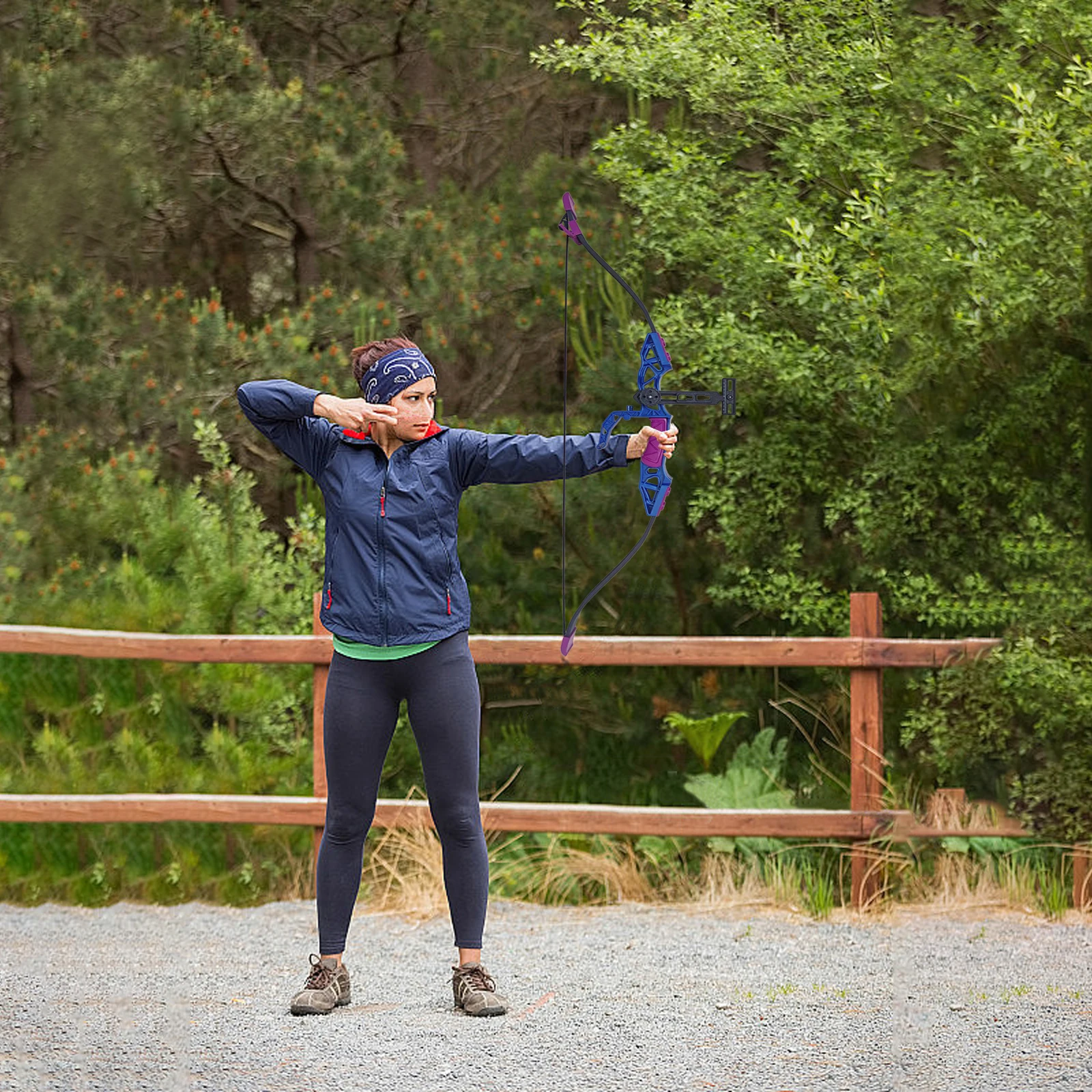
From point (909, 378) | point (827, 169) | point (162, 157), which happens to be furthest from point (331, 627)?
point (162, 157)

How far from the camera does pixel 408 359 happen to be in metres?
4.12

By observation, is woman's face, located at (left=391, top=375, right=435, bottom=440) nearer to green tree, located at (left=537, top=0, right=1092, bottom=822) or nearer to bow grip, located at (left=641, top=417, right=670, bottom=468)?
bow grip, located at (left=641, top=417, right=670, bottom=468)

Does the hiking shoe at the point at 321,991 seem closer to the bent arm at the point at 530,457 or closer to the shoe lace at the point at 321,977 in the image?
the shoe lace at the point at 321,977

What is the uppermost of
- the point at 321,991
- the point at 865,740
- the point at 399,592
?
the point at 399,592

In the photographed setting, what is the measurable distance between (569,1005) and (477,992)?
0.39 meters

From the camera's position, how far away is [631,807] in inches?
245

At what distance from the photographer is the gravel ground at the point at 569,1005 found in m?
3.73

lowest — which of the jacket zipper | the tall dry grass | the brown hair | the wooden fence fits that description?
the tall dry grass

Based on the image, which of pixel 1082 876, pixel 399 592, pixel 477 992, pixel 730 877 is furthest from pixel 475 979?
pixel 1082 876

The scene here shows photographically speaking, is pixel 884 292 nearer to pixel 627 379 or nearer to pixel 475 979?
pixel 627 379

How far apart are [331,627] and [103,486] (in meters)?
4.97

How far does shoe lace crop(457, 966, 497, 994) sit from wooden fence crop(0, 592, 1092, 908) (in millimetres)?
1847

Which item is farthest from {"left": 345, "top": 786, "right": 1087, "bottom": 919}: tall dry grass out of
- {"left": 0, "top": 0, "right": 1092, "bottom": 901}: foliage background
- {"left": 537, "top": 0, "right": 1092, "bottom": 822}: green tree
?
{"left": 537, "top": 0, "right": 1092, "bottom": 822}: green tree

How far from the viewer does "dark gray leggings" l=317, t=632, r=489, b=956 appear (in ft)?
13.3
